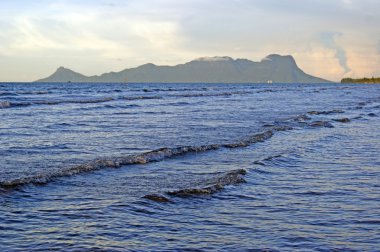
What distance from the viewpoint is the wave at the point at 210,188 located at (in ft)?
29.5

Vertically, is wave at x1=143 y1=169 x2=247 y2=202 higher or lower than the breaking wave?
lower

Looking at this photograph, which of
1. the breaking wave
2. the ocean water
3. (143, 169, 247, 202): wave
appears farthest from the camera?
the breaking wave

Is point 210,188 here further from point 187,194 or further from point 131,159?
point 131,159

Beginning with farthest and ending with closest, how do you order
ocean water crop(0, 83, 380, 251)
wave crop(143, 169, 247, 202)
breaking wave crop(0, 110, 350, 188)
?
breaking wave crop(0, 110, 350, 188) → wave crop(143, 169, 247, 202) → ocean water crop(0, 83, 380, 251)

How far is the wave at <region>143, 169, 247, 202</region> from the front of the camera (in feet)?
29.5

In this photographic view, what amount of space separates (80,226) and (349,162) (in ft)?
26.8

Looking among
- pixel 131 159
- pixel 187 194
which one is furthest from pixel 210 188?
pixel 131 159

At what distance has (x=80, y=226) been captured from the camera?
7.20m

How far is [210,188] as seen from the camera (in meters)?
9.76

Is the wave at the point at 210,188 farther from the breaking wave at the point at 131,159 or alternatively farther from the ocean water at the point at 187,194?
the breaking wave at the point at 131,159

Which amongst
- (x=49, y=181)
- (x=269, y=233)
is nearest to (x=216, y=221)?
(x=269, y=233)

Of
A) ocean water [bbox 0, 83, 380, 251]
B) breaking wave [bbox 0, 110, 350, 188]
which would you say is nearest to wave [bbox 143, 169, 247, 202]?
ocean water [bbox 0, 83, 380, 251]

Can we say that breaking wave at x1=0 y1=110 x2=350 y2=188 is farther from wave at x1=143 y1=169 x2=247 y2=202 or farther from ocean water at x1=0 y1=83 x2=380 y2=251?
wave at x1=143 y1=169 x2=247 y2=202

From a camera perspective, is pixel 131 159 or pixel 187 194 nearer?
pixel 187 194
